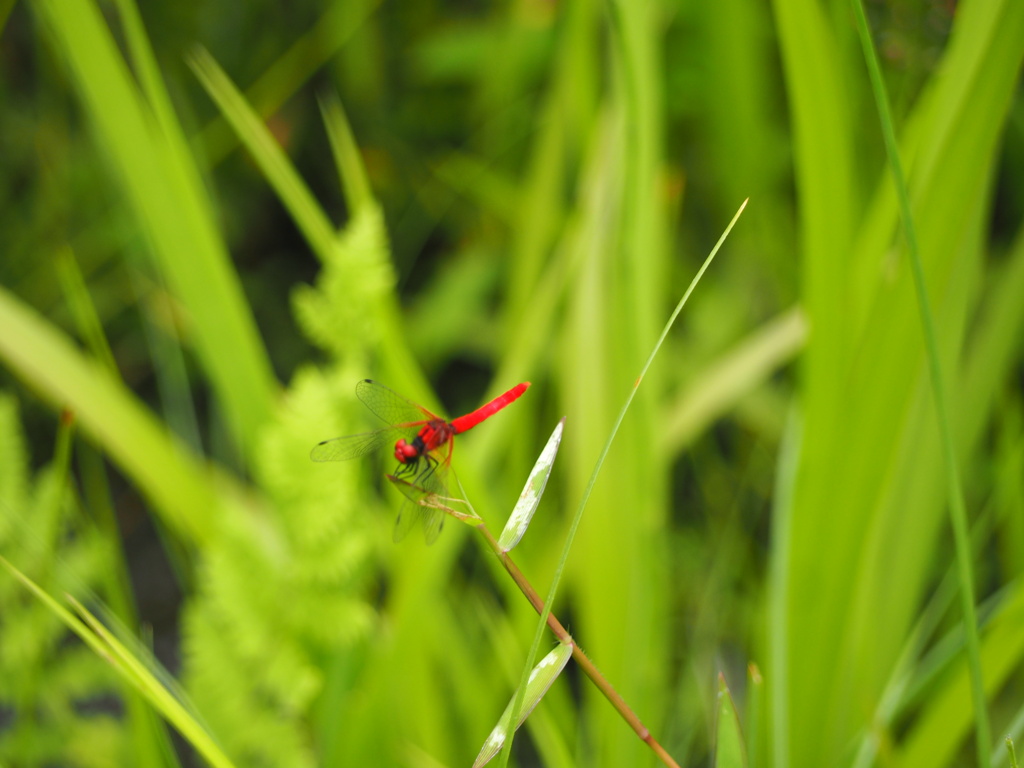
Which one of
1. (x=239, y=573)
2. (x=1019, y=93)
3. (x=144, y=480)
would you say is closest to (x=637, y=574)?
(x=239, y=573)

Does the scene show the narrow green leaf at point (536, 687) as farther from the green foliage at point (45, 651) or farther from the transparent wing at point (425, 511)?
the green foliage at point (45, 651)

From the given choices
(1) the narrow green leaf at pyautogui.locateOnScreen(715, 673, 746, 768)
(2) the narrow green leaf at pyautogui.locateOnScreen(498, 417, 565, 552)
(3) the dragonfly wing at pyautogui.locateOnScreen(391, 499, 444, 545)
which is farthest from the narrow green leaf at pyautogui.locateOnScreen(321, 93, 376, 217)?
(1) the narrow green leaf at pyautogui.locateOnScreen(715, 673, 746, 768)

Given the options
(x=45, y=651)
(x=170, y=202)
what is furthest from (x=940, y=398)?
(x=45, y=651)

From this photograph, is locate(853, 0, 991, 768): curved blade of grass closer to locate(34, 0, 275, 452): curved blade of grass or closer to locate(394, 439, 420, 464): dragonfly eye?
locate(394, 439, 420, 464): dragonfly eye

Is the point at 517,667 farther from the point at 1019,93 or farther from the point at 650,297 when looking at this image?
the point at 1019,93

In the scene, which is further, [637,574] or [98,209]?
[98,209]

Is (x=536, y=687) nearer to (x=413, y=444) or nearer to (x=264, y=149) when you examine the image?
(x=413, y=444)
